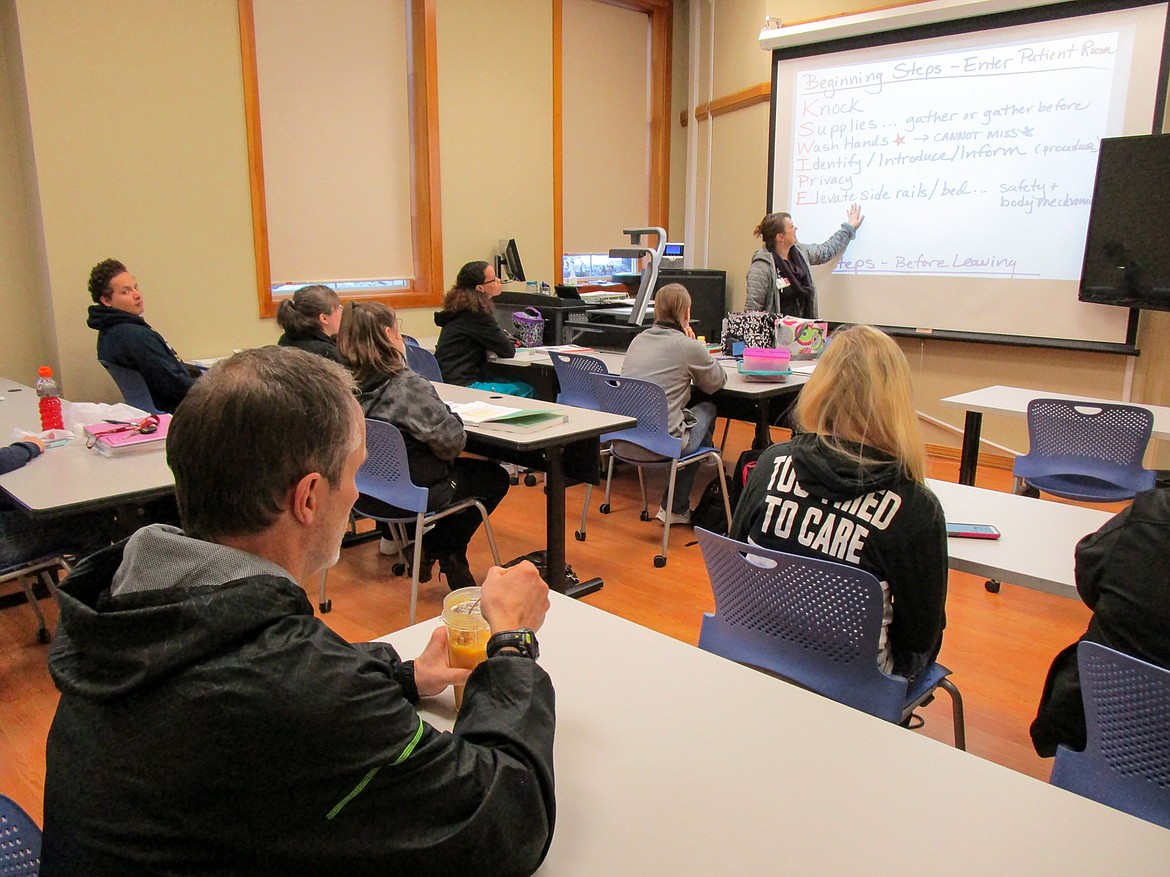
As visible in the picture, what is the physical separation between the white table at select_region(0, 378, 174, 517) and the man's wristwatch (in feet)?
4.26

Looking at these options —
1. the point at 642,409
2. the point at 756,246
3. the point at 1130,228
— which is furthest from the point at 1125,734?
the point at 756,246

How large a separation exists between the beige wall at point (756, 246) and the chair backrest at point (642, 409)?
1.53 meters

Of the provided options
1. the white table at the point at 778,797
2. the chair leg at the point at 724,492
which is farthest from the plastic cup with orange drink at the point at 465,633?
the chair leg at the point at 724,492

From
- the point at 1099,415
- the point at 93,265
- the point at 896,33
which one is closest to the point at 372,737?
the point at 1099,415

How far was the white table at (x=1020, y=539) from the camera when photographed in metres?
1.78

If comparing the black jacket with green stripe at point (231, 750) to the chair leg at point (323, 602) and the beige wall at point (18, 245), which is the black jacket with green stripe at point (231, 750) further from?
the beige wall at point (18, 245)

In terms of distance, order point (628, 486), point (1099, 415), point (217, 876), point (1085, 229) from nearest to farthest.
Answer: point (217, 876)
point (1099, 415)
point (1085, 229)
point (628, 486)

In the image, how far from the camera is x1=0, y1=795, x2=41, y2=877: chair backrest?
96 cm

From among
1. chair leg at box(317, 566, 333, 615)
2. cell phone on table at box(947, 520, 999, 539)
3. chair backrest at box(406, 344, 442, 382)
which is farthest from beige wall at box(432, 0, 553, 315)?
cell phone on table at box(947, 520, 999, 539)

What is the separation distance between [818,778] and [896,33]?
5166mm

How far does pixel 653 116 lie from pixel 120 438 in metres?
5.61

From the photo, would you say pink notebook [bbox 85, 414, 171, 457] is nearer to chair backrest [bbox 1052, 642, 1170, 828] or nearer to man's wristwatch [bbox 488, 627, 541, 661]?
man's wristwatch [bbox 488, 627, 541, 661]

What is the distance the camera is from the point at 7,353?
14.4ft

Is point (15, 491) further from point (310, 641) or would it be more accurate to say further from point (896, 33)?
point (896, 33)
